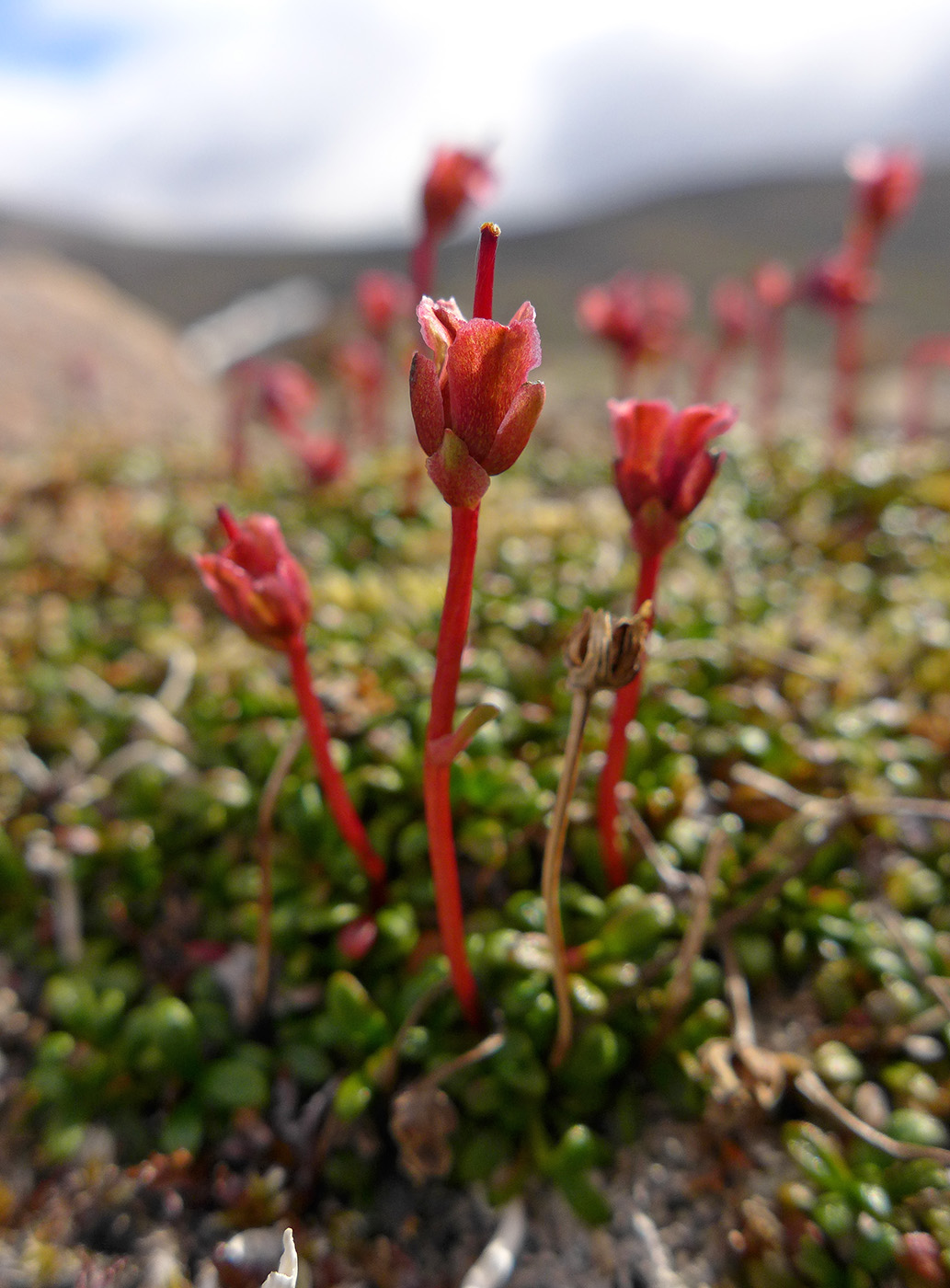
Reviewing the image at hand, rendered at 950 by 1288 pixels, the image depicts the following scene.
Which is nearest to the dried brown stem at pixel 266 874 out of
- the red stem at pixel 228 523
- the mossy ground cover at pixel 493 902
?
the mossy ground cover at pixel 493 902

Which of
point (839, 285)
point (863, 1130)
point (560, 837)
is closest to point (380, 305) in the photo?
point (839, 285)

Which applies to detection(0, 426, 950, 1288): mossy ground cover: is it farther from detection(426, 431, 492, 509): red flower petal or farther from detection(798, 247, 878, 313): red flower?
detection(798, 247, 878, 313): red flower

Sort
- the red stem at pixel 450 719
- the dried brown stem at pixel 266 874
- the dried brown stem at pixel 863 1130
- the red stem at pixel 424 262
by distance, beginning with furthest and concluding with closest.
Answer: the red stem at pixel 424 262 → the dried brown stem at pixel 266 874 → the dried brown stem at pixel 863 1130 → the red stem at pixel 450 719

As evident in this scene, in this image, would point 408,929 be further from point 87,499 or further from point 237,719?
point 87,499

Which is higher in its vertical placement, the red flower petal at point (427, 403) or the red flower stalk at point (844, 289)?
the red flower stalk at point (844, 289)

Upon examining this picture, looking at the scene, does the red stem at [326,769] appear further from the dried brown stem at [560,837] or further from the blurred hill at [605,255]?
the blurred hill at [605,255]

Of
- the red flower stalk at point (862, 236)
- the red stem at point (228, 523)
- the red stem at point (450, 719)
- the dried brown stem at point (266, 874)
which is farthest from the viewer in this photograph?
the red flower stalk at point (862, 236)

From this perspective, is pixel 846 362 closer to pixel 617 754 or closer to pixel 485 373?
pixel 617 754

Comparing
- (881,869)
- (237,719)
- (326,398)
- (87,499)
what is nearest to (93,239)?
(326,398)
